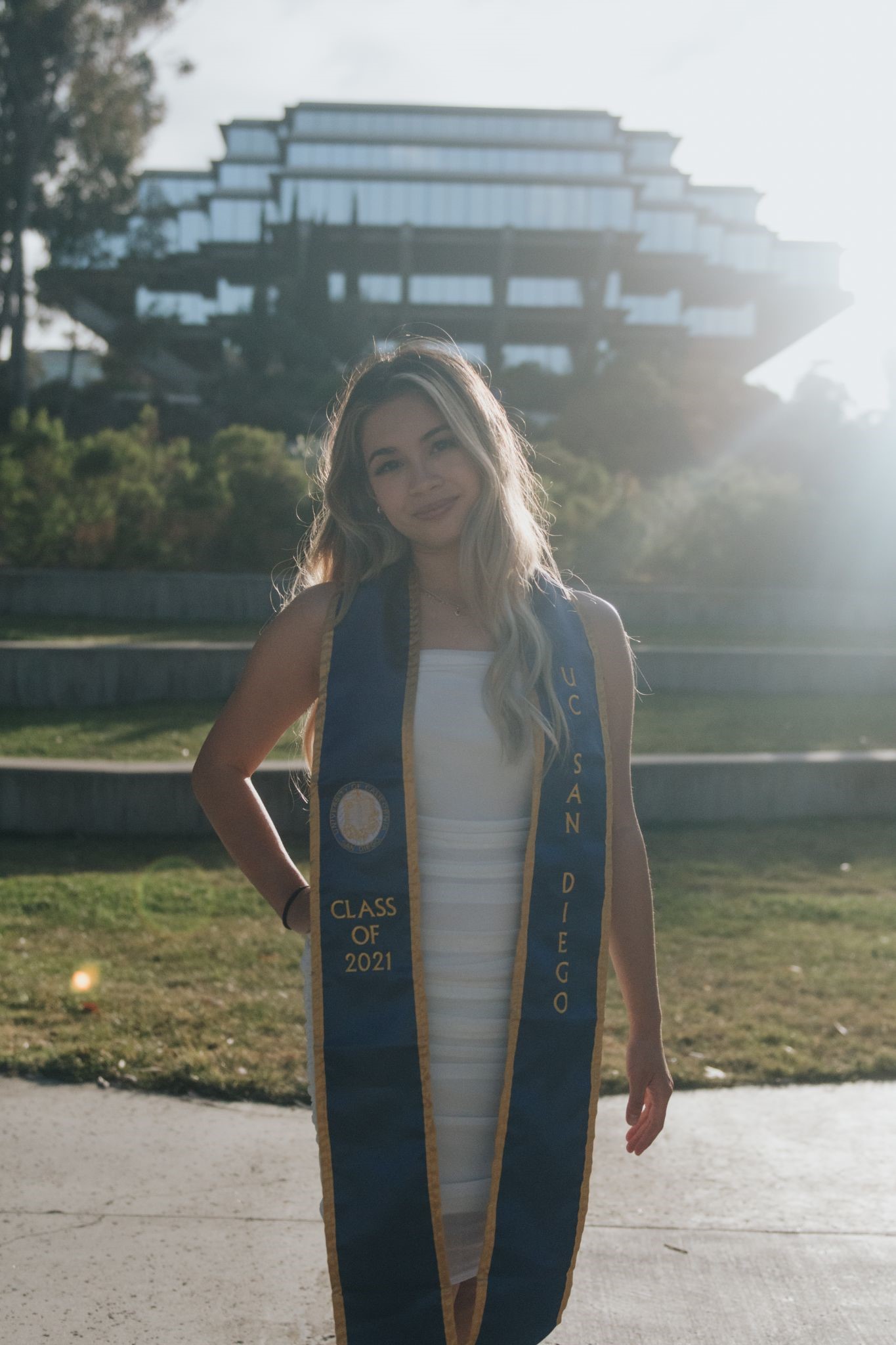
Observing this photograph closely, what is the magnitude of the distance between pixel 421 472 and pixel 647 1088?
3.53 ft

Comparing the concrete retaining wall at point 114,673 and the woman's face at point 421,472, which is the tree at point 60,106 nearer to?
the concrete retaining wall at point 114,673

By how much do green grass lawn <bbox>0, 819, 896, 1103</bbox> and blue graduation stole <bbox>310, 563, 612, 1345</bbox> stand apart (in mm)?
1962

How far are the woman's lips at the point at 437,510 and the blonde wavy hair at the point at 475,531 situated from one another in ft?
0.13

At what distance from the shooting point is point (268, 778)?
682 centimetres

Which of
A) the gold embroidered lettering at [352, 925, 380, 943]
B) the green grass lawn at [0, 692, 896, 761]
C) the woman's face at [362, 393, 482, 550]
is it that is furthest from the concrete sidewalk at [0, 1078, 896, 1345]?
the green grass lawn at [0, 692, 896, 761]

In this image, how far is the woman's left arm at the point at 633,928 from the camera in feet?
6.71

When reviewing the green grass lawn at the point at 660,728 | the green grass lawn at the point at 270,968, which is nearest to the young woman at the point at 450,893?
the green grass lawn at the point at 270,968

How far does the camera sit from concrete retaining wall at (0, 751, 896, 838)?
22.0 feet

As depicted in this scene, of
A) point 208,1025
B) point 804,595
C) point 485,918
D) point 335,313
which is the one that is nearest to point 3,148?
point 335,313

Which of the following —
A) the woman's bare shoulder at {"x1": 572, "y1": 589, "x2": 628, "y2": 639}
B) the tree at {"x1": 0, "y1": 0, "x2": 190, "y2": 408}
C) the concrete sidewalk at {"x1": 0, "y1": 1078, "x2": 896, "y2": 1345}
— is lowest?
the concrete sidewalk at {"x1": 0, "y1": 1078, "x2": 896, "y2": 1345}

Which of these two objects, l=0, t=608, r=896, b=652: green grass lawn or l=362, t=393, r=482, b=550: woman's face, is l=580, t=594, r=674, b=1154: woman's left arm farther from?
l=0, t=608, r=896, b=652: green grass lawn

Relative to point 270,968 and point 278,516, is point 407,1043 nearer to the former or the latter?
point 270,968

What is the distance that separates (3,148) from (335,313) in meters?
15.3

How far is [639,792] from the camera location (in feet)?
23.5
